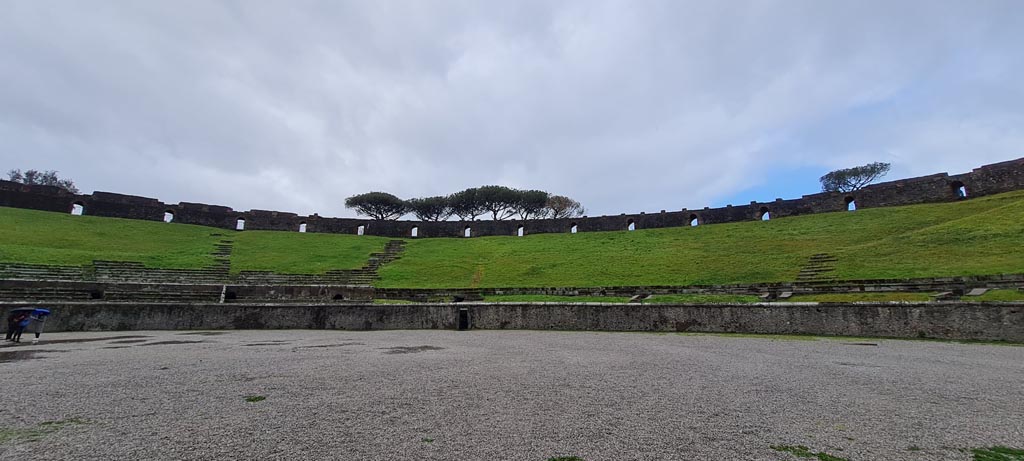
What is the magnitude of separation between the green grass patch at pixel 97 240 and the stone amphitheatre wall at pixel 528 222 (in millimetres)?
2319

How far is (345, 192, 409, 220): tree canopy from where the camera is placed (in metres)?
67.7

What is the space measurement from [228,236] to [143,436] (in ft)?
132

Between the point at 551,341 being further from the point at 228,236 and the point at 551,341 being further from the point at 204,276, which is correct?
the point at 228,236

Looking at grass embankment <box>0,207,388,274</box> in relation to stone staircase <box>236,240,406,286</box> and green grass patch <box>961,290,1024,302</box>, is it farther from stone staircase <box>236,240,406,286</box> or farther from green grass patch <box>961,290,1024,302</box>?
green grass patch <box>961,290,1024,302</box>

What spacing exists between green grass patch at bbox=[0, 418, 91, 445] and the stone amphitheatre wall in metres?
41.8

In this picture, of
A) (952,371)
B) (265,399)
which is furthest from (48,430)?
(952,371)

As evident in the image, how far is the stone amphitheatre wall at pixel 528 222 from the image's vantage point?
109ft

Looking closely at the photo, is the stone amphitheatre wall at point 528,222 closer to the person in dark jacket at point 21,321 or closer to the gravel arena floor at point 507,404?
the gravel arena floor at point 507,404

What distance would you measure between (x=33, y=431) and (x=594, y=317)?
1160 cm

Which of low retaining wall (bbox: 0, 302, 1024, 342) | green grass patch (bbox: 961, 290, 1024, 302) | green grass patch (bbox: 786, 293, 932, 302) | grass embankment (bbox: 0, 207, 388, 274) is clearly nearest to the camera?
low retaining wall (bbox: 0, 302, 1024, 342)

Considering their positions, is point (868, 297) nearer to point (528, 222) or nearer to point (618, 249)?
point (618, 249)

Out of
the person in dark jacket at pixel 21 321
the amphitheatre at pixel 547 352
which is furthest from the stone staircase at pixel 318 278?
the person in dark jacket at pixel 21 321

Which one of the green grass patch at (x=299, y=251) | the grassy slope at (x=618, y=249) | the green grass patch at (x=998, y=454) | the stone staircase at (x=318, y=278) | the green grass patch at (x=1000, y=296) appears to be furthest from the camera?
the green grass patch at (x=299, y=251)

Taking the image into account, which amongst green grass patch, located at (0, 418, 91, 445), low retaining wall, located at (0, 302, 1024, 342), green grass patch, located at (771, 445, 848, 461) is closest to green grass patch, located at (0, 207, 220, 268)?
low retaining wall, located at (0, 302, 1024, 342)
